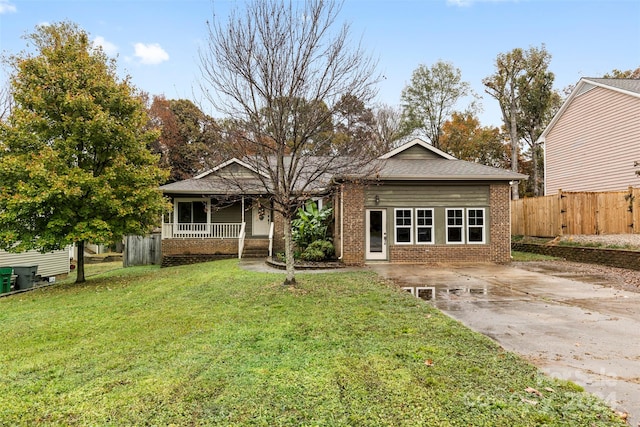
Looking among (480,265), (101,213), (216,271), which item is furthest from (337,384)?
(480,265)

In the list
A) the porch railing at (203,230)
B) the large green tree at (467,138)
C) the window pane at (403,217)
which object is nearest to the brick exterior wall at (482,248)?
the window pane at (403,217)

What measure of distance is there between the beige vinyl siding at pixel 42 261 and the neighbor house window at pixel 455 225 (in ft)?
48.4

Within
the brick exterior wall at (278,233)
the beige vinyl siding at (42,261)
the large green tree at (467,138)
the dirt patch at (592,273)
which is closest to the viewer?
the dirt patch at (592,273)

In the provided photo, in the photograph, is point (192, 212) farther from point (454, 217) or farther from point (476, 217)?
point (476, 217)

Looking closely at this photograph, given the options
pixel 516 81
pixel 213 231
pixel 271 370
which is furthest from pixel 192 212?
pixel 516 81

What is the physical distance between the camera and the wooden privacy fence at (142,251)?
17594 millimetres

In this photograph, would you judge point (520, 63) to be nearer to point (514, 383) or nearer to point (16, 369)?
point (514, 383)

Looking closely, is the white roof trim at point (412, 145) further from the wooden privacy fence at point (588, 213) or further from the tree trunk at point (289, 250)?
the tree trunk at point (289, 250)

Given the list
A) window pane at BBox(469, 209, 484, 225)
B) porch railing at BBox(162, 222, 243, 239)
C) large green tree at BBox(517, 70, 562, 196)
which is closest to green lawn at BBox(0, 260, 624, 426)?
window pane at BBox(469, 209, 484, 225)

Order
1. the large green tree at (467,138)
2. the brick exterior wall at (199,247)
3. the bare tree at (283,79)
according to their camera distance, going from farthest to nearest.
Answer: the large green tree at (467,138) < the brick exterior wall at (199,247) < the bare tree at (283,79)

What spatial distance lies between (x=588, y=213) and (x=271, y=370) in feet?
53.7

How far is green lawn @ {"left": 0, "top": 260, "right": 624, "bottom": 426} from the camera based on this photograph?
2.97m

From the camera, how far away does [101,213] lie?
1062cm

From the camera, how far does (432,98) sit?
31891 millimetres
